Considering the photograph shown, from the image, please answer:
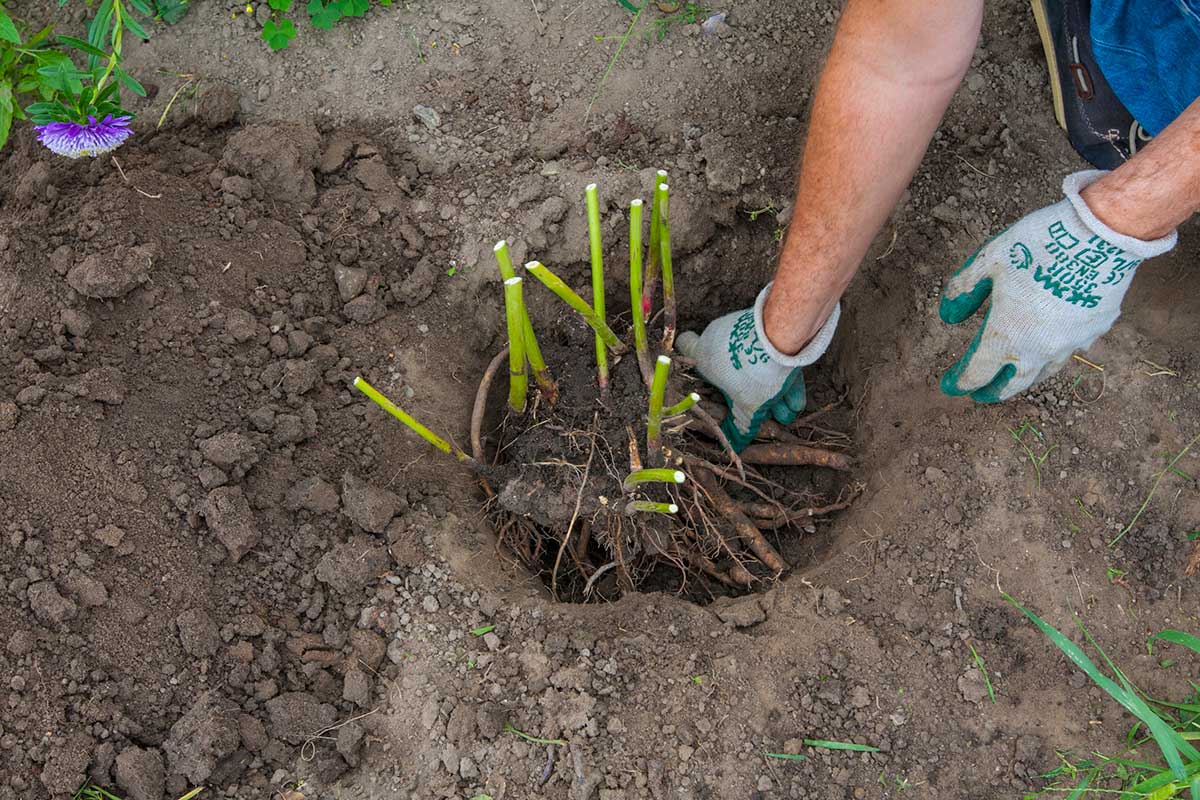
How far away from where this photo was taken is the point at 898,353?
182 centimetres

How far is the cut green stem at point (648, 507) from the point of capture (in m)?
1.45

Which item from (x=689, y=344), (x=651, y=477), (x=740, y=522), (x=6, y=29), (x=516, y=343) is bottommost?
(x=740, y=522)

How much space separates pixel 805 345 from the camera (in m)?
1.69

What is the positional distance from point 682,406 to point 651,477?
0.39ft

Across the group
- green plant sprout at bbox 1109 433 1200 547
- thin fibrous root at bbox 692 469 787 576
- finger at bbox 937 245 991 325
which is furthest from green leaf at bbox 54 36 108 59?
green plant sprout at bbox 1109 433 1200 547

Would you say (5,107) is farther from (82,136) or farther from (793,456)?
(793,456)

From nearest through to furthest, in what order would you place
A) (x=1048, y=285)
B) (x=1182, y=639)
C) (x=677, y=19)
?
(x=1182, y=639), (x=1048, y=285), (x=677, y=19)

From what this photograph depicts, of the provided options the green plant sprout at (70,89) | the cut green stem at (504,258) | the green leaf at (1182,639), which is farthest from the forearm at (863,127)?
the green plant sprout at (70,89)

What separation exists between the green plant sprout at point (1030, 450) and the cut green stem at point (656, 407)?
617 mm

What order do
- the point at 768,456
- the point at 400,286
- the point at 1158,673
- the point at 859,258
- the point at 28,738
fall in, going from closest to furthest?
the point at 28,738 → the point at 1158,673 → the point at 859,258 → the point at 400,286 → the point at 768,456

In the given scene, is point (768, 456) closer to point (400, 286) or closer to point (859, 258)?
point (859, 258)

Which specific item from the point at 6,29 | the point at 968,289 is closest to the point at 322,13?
the point at 6,29

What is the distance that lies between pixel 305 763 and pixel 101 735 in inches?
11.2

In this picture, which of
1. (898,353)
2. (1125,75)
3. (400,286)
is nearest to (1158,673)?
(898,353)
